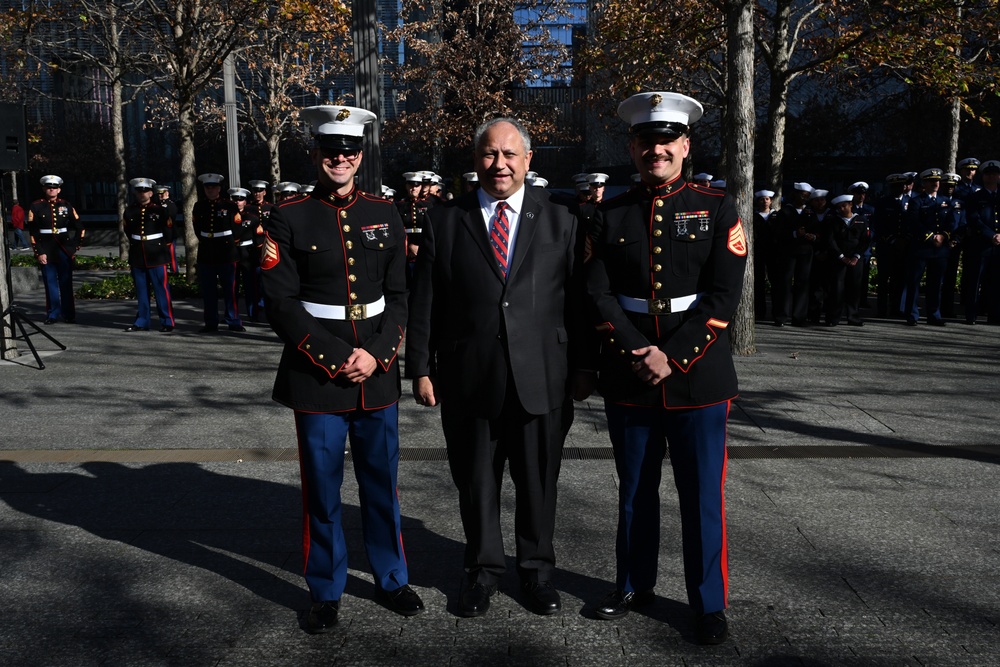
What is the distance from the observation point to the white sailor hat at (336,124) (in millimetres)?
4012

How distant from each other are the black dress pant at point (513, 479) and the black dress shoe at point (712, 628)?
2.33 feet

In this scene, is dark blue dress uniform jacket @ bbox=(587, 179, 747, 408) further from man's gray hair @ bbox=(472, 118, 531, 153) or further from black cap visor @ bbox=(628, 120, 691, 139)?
man's gray hair @ bbox=(472, 118, 531, 153)

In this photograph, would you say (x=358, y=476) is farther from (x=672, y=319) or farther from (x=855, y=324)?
(x=855, y=324)

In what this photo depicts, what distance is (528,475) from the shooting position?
13.8 ft

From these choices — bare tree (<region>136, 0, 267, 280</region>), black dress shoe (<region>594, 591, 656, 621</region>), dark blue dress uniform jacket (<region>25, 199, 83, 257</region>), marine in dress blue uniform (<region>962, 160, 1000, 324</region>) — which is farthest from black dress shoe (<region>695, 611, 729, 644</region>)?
bare tree (<region>136, 0, 267, 280</region>)

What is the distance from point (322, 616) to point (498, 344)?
1337 millimetres

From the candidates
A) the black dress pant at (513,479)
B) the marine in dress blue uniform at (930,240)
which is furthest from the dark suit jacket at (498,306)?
the marine in dress blue uniform at (930,240)

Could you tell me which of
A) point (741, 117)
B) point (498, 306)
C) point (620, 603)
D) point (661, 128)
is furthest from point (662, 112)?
point (741, 117)

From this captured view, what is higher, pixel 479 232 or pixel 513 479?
pixel 479 232

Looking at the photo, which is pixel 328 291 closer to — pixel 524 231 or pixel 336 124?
pixel 336 124

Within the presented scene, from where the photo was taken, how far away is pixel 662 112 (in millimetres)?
3793

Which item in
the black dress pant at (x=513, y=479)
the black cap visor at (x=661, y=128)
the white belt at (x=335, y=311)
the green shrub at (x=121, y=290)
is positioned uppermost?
the black cap visor at (x=661, y=128)

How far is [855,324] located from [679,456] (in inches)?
398

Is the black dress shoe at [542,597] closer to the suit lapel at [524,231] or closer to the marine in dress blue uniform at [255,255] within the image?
the suit lapel at [524,231]
